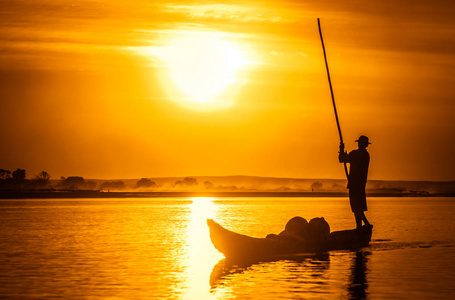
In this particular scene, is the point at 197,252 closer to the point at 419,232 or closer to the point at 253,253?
the point at 253,253

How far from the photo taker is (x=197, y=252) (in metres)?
39.9

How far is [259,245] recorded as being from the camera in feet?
113

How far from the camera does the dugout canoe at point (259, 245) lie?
3412cm

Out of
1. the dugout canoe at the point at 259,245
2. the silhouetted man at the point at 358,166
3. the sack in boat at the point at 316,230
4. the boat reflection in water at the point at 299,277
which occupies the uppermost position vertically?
the silhouetted man at the point at 358,166

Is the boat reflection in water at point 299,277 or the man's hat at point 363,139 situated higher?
the man's hat at point 363,139

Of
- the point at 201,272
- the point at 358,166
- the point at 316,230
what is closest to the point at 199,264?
the point at 201,272

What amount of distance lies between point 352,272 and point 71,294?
1100 cm

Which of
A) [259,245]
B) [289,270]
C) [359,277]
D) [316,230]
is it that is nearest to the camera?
[359,277]

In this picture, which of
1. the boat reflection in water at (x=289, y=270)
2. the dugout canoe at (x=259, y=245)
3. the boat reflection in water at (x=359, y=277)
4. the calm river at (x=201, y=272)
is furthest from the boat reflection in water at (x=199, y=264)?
the boat reflection in water at (x=359, y=277)

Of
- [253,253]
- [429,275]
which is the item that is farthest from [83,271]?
[429,275]

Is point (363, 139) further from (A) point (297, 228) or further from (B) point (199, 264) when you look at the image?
(B) point (199, 264)

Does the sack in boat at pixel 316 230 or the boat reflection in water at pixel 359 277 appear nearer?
the boat reflection in water at pixel 359 277

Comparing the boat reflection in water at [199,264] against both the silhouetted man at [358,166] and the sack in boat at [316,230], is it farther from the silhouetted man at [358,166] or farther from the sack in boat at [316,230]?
the silhouetted man at [358,166]

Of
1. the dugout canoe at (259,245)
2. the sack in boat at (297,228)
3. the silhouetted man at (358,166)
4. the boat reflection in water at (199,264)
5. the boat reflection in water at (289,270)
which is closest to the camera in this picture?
the boat reflection in water at (199,264)
